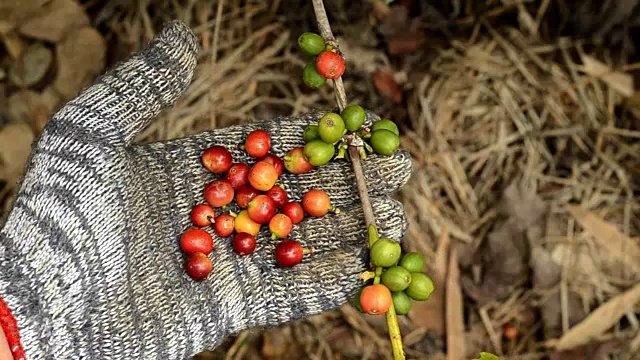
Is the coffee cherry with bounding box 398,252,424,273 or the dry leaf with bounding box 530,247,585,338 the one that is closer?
the coffee cherry with bounding box 398,252,424,273

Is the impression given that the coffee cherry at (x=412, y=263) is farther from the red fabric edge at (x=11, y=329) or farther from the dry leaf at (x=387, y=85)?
the dry leaf at (x=387, y=85)

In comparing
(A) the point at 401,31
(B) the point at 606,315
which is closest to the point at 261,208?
(A) the point at 401,31

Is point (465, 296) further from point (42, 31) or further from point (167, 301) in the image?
point (42, 31)

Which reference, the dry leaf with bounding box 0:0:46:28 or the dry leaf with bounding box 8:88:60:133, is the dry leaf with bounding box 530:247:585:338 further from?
the dry leaf with bounding box 0:0:46:28

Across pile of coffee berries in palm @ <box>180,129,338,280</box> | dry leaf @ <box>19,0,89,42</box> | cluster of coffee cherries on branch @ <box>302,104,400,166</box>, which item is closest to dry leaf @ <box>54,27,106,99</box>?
dry leaf @ <box>19,0,89,42</box>

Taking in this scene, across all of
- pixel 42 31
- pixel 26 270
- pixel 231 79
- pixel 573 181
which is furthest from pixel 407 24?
pixel 26 270

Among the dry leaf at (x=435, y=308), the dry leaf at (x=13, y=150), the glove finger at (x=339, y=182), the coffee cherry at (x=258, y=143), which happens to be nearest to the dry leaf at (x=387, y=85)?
the dry leaf at (x=435, y=308)
